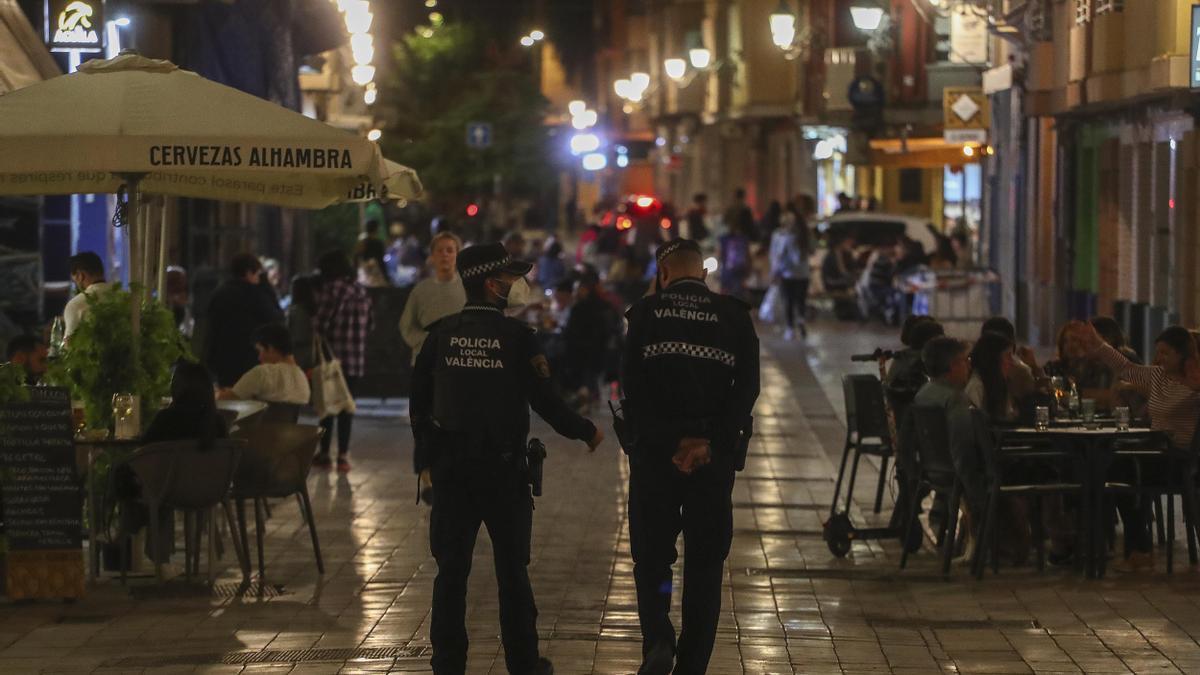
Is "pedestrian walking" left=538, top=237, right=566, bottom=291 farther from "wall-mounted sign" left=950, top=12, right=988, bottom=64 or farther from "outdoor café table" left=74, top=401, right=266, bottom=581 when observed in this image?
"outdoor café table" left=74, top=401, right=266, bottom=581

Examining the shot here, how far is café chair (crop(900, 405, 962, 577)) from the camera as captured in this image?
37.8 ft

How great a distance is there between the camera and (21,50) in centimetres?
1498

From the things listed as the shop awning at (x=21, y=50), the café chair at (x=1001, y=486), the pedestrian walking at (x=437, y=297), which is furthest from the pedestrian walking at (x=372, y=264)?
the café chair at (x=1001, y=486)

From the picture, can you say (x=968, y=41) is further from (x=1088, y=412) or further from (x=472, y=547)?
(x=472, y=547)

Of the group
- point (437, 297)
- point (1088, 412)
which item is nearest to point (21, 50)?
point (437, 297)

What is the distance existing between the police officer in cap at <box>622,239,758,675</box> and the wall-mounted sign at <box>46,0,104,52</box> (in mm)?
8734

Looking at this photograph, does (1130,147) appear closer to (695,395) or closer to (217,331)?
(217,331)

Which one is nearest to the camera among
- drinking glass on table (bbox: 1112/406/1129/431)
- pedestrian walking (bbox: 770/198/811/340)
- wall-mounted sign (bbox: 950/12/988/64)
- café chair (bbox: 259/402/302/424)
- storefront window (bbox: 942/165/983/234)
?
drinking glass on table (bbox: 1112/406/1129/431)

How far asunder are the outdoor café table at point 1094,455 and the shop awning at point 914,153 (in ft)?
89.2

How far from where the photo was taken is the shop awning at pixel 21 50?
1451 cm

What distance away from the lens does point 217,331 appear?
16.1m

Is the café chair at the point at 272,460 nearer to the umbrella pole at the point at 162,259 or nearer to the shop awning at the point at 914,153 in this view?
the umbrella pole at the point at 162,259

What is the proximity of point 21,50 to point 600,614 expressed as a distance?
21.8 ft

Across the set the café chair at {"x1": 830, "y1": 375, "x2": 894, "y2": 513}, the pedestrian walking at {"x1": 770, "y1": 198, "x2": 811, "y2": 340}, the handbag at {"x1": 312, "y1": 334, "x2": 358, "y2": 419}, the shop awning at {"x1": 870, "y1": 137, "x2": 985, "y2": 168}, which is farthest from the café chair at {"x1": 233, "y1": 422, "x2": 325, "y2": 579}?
the shop awning at {"x1": 870, "y1": 137, "x2": 985, "y2": 168}
